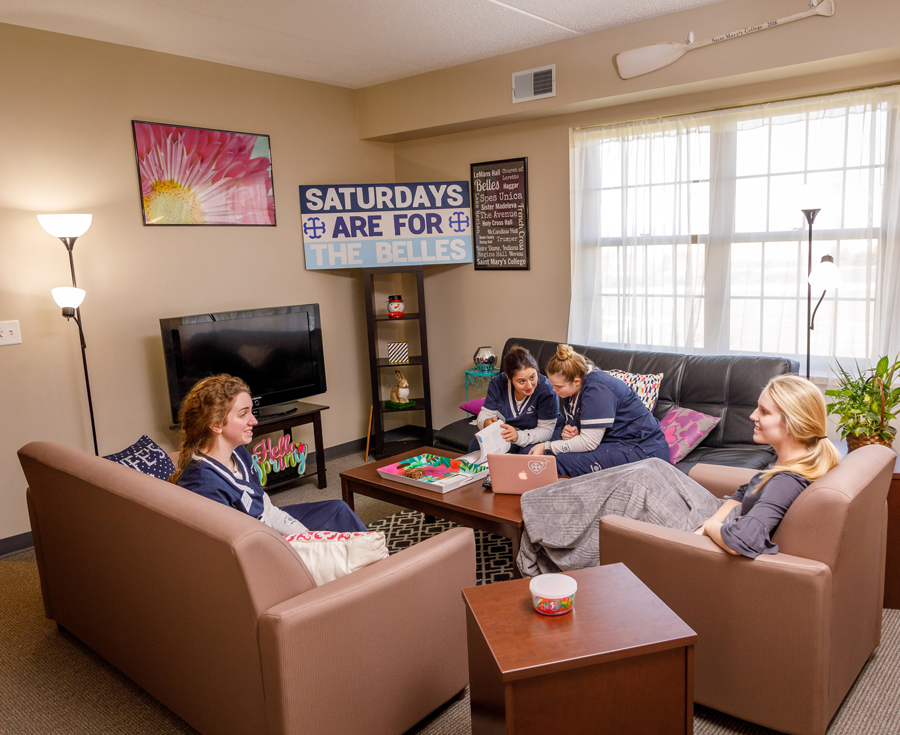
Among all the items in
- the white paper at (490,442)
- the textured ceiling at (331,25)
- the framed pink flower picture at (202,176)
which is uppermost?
the textured ceiling at (331,25)

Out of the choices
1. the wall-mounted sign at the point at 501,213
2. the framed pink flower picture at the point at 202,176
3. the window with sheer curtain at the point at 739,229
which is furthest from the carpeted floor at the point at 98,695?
the wall-mounted sign at the point at 501,213

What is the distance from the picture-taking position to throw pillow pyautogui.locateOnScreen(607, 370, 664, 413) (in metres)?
3.59

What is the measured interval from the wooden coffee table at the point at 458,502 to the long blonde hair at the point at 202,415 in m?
0.99

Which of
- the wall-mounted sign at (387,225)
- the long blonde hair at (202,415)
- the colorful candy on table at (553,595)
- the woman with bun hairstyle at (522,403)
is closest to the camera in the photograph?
the colorful candy on table at (553,595)

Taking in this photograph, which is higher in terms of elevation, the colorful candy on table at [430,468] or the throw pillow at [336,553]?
the throw pillow at [336,553]

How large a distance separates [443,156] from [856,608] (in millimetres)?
3861

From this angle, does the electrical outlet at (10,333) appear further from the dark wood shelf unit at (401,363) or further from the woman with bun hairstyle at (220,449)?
the dark wood shelf unit at (401,363)

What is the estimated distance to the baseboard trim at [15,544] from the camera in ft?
11.5

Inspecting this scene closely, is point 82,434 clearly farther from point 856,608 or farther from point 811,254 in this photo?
point 811,254

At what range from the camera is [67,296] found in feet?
11.0

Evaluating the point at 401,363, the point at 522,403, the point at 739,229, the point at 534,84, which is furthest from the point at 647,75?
the point at 401,363

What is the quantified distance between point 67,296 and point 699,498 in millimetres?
2978

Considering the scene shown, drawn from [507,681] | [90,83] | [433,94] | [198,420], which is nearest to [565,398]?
[198,420]

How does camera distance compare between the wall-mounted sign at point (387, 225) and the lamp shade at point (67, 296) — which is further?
the wall-mounted sign at point (387, 225)
